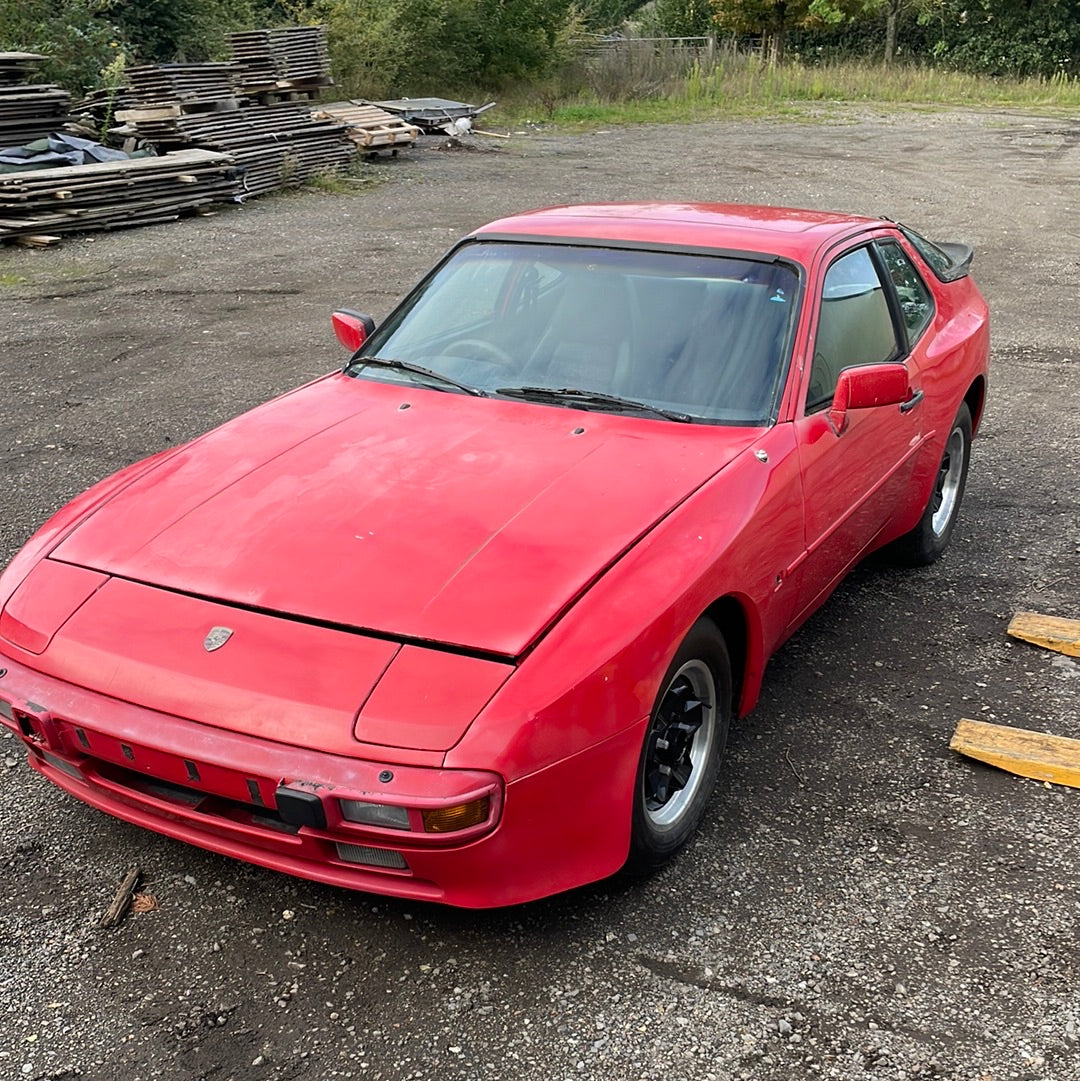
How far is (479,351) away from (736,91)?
28.6 m

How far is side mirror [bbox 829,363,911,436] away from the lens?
11.6 ft

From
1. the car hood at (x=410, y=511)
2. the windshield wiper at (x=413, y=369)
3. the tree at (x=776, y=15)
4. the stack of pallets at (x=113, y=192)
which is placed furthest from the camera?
the tree at (x=776, y=15)

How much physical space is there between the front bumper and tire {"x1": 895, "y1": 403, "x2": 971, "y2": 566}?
2.64 meters

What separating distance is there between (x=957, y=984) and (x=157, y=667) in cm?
195

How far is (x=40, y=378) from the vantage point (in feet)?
25.6

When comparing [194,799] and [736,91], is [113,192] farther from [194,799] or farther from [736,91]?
[736,91]

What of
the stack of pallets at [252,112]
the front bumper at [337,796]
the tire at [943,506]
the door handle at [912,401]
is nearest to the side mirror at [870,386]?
the door handle at [912,401]

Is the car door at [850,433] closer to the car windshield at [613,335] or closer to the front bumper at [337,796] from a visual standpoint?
the car windshield at [613,335]

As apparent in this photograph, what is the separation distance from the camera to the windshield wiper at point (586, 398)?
3496 mm

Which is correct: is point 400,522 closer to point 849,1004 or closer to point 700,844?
point 700,844

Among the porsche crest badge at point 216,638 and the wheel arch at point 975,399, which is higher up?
the porsche crest badge at point 216,638

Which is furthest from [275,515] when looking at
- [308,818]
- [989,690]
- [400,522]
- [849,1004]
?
[989,690]

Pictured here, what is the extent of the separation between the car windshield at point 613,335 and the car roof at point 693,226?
0.08 metres

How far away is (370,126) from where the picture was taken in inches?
763
